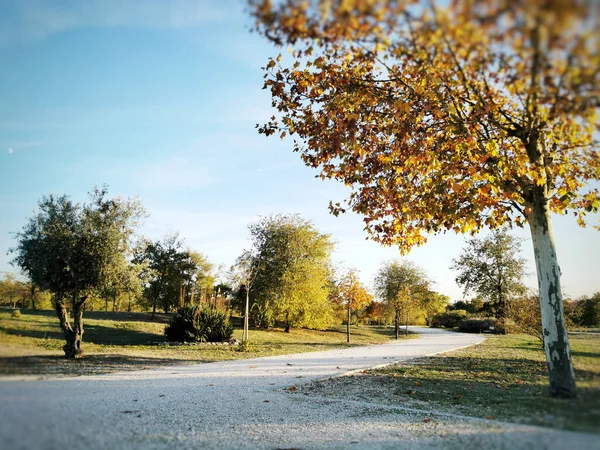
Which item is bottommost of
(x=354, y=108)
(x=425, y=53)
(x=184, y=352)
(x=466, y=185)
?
(x=184, y=352)

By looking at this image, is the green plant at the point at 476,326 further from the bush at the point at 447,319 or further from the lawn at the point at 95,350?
the lawn at the point at 95,350

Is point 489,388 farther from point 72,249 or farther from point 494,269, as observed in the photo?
point 494,269

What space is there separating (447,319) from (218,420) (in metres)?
57.8

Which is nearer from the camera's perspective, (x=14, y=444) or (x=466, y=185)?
(x=14, y=444)

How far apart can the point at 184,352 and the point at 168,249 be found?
25.5 meters

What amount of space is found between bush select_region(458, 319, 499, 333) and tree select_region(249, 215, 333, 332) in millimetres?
21917

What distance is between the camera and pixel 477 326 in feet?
146

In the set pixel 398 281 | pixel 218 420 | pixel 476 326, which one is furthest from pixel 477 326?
pixel 218 420

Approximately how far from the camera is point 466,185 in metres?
6.68

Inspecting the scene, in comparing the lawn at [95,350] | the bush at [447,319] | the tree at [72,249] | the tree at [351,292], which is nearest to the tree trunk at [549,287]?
the lawn at [95,350]

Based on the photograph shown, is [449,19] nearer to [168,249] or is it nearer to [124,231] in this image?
[124,231]

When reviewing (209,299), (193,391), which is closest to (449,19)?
(193,391)

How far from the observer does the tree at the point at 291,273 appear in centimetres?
2986

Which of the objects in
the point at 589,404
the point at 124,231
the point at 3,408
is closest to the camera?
the point at 3,408
